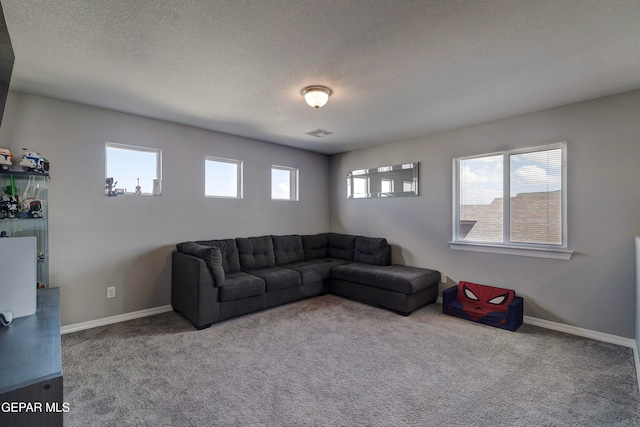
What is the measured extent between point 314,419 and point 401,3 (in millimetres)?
2526

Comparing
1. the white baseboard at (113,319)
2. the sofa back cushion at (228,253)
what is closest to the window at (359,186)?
the sofa back cushion at (228,253)

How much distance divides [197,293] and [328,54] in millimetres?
2683

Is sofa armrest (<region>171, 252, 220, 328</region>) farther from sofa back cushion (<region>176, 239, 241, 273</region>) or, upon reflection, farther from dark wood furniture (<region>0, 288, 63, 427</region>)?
dark wood furniture (<region>0, 288, 63, 427</region>)

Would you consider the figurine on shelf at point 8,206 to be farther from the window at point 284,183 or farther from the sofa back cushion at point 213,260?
the window at point 284,183

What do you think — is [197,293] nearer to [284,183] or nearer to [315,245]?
[315,245]

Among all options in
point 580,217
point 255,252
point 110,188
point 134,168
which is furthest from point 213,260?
point 580,217

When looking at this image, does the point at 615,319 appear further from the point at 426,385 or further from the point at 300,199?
the point at 300,199

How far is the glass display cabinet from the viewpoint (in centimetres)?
269

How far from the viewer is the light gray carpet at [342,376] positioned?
186 cm

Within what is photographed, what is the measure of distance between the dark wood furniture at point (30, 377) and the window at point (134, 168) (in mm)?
2310

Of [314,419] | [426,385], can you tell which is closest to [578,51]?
[426,385]

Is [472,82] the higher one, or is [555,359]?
[472,82]

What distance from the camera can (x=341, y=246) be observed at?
523cm

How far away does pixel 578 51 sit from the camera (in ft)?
6.99
